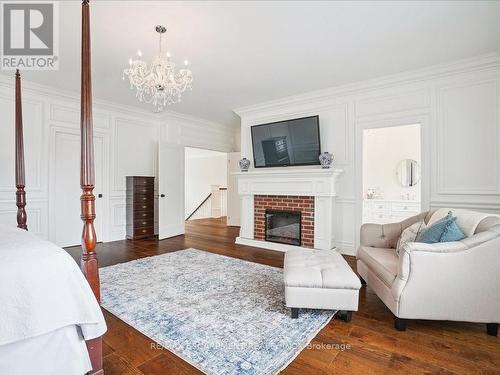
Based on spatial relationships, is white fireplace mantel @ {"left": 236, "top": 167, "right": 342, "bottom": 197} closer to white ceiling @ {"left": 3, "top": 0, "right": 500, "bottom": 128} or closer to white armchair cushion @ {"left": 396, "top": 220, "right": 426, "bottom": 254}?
white ceiling @ {"left": 3, "top": 0, "right": 500, "bottom": 128}

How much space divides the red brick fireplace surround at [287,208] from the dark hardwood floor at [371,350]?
6.42 feet

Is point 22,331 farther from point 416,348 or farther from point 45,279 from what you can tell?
point 416,348

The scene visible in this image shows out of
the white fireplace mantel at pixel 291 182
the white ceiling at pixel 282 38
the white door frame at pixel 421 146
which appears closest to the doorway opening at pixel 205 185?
the white fireplace mantel at pixel 291 182

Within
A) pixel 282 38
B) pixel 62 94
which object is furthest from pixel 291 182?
pixel 62 94

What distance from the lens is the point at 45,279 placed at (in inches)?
50.0

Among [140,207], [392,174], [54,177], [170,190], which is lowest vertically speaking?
[140,207]

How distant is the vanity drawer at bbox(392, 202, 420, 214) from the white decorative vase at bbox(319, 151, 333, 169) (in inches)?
92.8

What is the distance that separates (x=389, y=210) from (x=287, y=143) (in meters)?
2.80

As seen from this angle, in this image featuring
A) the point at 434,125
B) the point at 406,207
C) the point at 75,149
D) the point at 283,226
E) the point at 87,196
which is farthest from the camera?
the point at 406,207

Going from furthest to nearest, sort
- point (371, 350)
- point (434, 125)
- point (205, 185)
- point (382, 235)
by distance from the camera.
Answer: point (205, 185) < point (434, 125) < point (382, 235) < point (371, 350)

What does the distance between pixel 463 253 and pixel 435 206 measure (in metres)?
1.91

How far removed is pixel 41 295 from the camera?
1.24m

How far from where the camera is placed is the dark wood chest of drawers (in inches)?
200

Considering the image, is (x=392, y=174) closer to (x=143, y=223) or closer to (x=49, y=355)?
(x=143, y=223)
